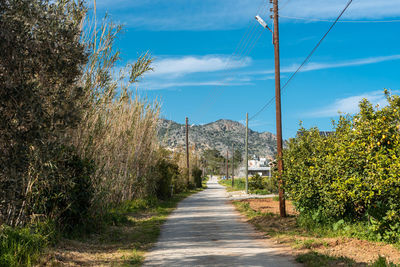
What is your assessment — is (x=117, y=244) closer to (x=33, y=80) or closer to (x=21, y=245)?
(x=21, y=245)

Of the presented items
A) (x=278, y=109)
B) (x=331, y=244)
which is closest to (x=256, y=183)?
(x=278, y=109)

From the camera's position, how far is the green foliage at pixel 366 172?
9688mm

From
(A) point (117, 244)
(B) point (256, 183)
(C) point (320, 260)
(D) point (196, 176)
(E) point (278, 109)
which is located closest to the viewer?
(C) point (320, 260)

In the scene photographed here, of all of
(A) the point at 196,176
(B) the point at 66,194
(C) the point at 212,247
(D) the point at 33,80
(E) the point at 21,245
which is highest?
(D) the point at 33,80

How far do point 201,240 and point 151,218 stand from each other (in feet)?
21.4

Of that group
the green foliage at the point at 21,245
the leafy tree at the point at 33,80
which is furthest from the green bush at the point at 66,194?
the leafy tree at the point at 33,80

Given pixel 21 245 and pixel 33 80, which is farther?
pixel 21 245

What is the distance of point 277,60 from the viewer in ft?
57.4

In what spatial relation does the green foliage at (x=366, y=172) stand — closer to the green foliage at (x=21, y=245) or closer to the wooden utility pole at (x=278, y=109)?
the wooden utility pole at (x=278, y=109)

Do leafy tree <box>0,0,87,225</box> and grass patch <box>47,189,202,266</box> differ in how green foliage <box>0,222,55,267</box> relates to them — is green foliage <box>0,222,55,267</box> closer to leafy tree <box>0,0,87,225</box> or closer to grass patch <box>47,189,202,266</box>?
grass patch <box>47,189,202,266</box>

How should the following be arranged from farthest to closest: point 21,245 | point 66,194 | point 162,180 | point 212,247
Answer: point 162,180 < point 212,247 < point 66,194 < point 21,245

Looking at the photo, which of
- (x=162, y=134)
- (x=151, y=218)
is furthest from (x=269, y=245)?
(x=162, y=134)

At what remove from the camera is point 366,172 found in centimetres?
1035

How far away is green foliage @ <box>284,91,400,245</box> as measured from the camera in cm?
969
